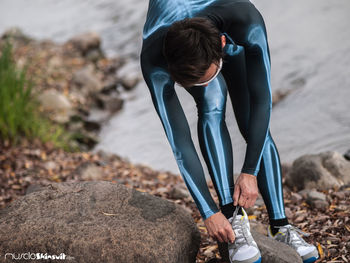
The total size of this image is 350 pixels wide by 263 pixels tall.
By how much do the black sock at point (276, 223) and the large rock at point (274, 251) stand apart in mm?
157

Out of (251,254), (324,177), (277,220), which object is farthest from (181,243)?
(324,177)

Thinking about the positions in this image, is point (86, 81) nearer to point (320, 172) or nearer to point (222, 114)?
point (320, 172)

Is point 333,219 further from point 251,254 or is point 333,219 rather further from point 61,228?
point 61,228

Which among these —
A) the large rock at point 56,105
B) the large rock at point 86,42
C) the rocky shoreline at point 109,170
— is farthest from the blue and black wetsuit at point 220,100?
the large rock at point 86,42

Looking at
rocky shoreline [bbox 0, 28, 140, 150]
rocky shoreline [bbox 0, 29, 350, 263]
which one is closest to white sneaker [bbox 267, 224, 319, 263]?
rocky shoreline [bbox 0, 29, 350, 263]

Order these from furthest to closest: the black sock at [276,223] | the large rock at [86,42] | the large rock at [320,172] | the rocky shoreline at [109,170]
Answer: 1. the large rock at [86,42]
2. the large rock at [320,172]
3. the rocky shoreline at [109,170]
4. the black sock at [276,223]

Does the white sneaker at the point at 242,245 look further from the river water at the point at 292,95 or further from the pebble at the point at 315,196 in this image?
the river water at the point at 292,95

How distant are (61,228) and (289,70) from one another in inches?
201

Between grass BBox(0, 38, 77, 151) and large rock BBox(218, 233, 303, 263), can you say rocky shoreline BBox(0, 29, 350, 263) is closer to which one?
grass BBox(0, 38, 77, 151)

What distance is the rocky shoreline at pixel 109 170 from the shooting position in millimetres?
2480

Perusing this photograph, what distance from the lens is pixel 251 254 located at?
1.82m

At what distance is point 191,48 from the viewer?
1570 mm

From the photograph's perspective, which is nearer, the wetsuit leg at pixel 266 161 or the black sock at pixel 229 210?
the black sock at pixel 229 210

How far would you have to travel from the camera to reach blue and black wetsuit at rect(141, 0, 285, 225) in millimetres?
1869
